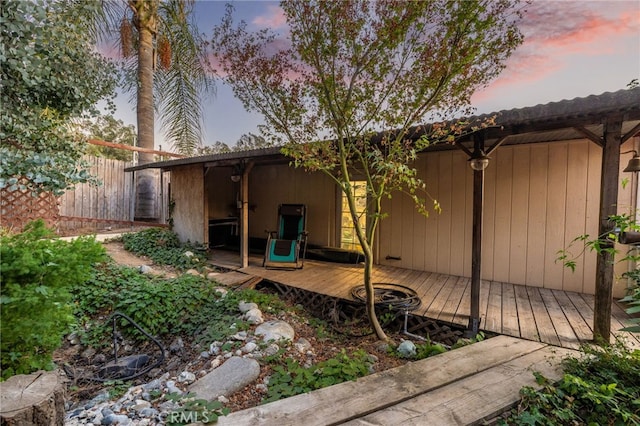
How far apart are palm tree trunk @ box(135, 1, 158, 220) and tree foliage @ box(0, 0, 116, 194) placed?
187 inches

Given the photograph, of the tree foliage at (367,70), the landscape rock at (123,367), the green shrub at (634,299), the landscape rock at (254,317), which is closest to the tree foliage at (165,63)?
the tree foliage at (367,70)

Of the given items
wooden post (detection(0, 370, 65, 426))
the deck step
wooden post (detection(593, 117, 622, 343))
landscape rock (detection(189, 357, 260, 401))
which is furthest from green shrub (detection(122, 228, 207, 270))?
wooden post (detection(593, 117, 622, 343))

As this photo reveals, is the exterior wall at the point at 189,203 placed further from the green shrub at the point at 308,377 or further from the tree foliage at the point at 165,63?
the green shrub at the point at 308,377

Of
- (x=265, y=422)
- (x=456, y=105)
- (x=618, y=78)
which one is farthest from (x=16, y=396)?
(x=618, y=78)

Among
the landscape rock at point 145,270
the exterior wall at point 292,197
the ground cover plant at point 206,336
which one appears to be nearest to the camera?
the ground cover plant at point 206,336

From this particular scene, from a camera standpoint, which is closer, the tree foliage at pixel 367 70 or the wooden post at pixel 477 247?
the tree foliage at pixel 367 70

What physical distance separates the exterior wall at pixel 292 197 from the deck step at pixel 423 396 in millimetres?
4312

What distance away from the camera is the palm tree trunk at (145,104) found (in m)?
7.84

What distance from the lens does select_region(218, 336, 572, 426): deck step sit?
1.60 m

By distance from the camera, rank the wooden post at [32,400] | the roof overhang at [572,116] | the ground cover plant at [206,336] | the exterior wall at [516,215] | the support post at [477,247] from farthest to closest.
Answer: the exterior wall at [516,215]
the support post at [477,247]
the roof overhang at [572,116]
the ground cover plant at [206,336]
the wooden post at [32,400]

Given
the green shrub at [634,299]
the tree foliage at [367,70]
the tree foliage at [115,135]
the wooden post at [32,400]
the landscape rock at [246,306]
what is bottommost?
the landscape rock at [246,306]

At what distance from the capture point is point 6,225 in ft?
18.5

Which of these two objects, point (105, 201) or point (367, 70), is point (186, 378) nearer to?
point (367, 70)

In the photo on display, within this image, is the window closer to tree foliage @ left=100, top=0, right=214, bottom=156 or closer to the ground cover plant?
the ground cover plant
